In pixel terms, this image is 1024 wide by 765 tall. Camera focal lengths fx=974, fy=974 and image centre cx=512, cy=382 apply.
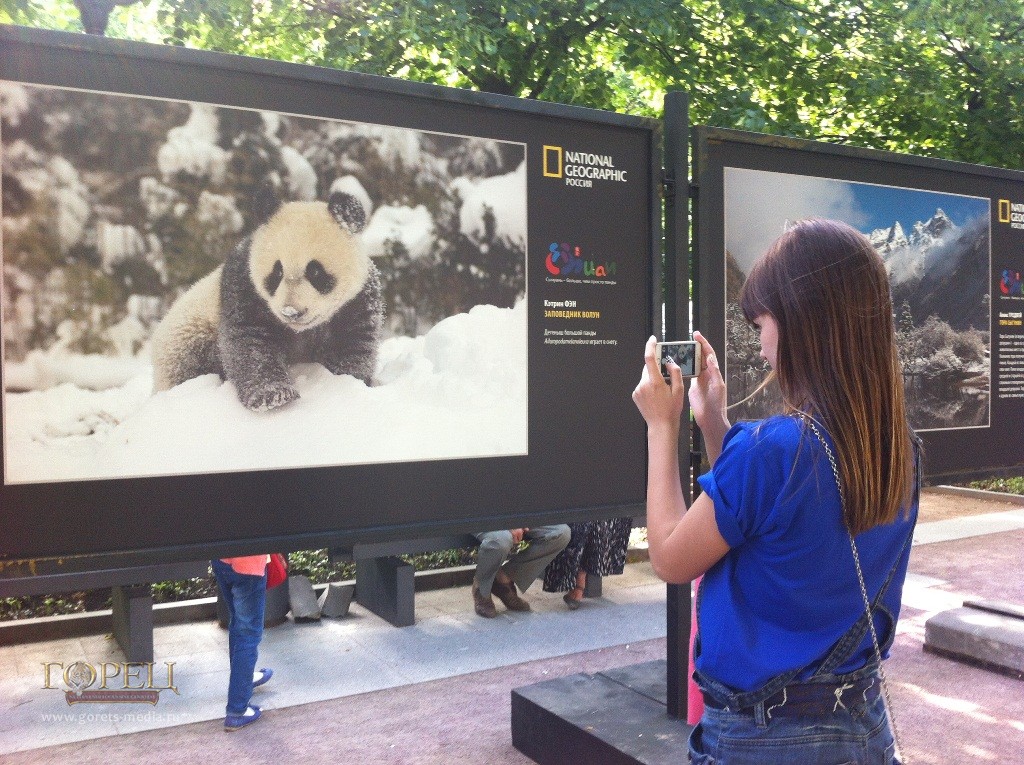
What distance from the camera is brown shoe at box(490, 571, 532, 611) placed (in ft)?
25.1

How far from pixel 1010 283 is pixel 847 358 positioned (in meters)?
3.79

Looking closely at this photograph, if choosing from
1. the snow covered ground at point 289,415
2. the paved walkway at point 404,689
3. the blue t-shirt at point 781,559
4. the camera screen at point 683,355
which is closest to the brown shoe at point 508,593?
the paved walkway at point 404,689

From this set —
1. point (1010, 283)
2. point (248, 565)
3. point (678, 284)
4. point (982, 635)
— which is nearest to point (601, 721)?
point (678, 284)

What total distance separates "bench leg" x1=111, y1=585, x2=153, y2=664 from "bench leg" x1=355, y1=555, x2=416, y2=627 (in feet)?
5.31

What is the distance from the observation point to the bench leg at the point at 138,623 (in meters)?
6.12

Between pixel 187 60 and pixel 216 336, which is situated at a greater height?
pixel 187 60

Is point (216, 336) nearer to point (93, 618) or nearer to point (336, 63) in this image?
point (93, 618)

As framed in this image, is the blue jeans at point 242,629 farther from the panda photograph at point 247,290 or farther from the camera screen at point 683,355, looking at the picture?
the camera screen at point 683,355

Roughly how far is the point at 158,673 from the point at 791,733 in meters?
5.14

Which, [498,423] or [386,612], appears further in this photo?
[386,612]

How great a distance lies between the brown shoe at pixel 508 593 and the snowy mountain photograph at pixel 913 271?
3777 mm

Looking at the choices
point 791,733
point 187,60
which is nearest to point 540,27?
point 187,60

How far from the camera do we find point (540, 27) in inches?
376

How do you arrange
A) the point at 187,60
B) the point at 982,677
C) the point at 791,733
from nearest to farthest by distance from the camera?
the point at 791,733 < the point at 187,60 < the point at 982,677
